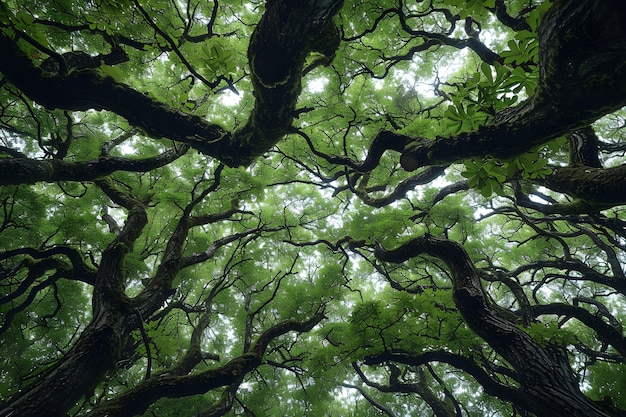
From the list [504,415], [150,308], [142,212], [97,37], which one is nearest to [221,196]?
[142,212]

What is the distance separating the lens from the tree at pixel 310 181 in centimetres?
221

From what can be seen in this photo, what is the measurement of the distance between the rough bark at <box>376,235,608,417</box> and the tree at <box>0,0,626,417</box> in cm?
2

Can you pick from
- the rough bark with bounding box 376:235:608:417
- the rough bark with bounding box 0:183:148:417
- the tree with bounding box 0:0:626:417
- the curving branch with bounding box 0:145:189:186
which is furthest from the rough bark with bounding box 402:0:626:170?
the rough bark with bounding box 0:183:148:417

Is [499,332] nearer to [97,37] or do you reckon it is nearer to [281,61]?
[281,61]

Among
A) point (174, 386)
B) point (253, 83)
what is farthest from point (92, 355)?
point (253, 83)

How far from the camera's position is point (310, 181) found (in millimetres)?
5902

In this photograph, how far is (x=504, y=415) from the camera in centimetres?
681

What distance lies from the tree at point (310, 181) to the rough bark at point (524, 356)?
0.08 feet

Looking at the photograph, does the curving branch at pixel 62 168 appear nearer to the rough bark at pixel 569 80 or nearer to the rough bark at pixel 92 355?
the rough bark at pixel 92 355

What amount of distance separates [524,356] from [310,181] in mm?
4098

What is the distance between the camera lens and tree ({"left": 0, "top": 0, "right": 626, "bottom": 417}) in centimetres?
221

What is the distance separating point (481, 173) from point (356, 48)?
4.67 meters

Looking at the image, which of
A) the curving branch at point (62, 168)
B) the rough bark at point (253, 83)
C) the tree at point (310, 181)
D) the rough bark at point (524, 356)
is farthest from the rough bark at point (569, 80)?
the curving branch at point (62, 168)

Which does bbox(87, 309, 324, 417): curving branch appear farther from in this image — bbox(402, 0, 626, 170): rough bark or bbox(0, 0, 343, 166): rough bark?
bbox(402, 0, 626, 170): rough bark
